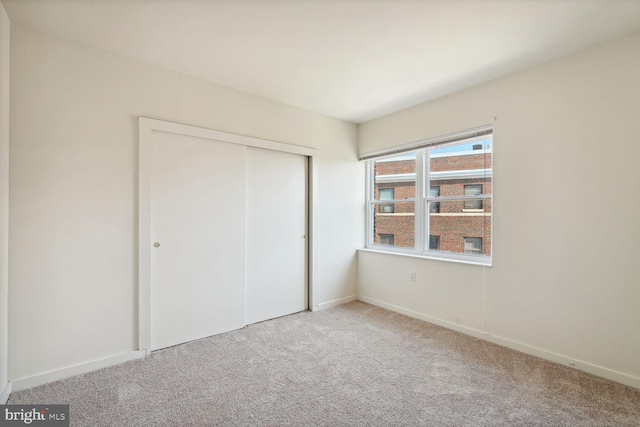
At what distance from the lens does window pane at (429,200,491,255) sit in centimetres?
304

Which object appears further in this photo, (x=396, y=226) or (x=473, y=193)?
(x=396, y=226)

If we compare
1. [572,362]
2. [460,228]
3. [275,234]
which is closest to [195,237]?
[275,234]

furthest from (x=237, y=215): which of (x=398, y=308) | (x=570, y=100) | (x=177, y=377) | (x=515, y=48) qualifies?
(x=570, y=100)

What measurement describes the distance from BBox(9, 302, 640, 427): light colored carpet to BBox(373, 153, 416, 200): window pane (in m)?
1.75

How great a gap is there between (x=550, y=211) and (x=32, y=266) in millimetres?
3933

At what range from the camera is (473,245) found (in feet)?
10.3

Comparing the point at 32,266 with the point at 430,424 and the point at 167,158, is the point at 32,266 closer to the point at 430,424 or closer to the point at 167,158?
the point at 167,158

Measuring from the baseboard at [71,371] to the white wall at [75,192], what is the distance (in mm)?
34

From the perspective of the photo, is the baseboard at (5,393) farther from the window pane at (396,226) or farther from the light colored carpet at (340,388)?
the window pane at (396,226)

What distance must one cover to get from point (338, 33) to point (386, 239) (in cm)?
263

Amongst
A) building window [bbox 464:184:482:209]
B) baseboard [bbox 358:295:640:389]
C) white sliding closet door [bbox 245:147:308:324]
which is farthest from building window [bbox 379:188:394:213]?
baseboard [bbox 358:295:640:389]

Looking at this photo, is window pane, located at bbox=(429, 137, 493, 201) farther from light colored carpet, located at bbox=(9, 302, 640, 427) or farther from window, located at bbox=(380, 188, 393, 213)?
light colored carpet, located at bbox=(9, 302, 640, 427)

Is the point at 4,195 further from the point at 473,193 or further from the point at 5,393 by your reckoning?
the point at 473,193

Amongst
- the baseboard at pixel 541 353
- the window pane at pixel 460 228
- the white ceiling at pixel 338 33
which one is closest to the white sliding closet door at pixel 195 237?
the white ceiling at pixel 338 33
